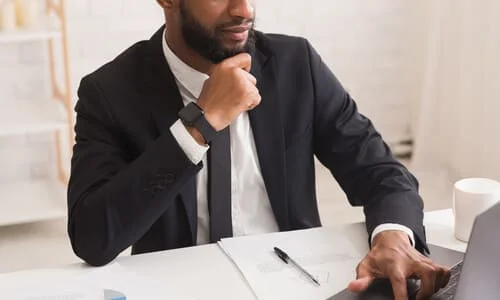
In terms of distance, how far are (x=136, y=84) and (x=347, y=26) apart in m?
1.93

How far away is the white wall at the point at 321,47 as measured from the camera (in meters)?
3.01

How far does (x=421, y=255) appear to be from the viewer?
135 cm

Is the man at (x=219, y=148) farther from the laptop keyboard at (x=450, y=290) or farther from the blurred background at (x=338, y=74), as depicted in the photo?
the blurred background at (x=338, y=74)

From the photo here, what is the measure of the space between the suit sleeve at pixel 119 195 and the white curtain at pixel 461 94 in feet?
6.28

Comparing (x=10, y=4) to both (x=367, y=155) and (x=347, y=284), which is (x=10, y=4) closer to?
(x=367, y=155)

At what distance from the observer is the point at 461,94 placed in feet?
10.6

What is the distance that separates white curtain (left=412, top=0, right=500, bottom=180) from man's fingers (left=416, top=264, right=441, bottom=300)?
1.88m

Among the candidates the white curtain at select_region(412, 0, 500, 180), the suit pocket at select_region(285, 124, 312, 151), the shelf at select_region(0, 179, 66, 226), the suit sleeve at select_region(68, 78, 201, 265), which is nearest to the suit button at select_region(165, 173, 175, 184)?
the suit sleeve at select_region(68, 78, 201, 265)

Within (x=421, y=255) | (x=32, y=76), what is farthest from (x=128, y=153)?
(x=32, y=76)

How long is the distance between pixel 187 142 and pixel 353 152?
405 mm

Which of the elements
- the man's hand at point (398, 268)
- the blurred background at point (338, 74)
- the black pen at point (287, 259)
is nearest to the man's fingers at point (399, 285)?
the man's hand at point (398, 268)

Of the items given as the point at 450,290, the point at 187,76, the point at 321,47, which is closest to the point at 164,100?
the point at 187,76

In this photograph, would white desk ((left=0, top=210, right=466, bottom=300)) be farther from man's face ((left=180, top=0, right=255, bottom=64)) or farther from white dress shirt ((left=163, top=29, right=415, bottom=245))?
man's face ((left=180, top=0, right=255, bottom=64))

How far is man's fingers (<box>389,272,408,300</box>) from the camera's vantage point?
1.25 meters
